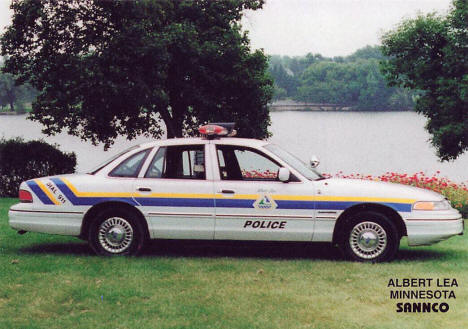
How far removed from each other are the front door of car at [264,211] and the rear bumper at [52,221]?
1980mm

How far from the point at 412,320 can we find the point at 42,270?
457 cm

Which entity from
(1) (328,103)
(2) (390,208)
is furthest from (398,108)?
(2) (390,208)

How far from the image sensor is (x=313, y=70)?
52.6 metres

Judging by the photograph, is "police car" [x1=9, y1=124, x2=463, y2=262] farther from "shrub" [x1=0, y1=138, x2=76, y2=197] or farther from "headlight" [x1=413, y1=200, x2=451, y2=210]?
"shrub" [x1=0, y1=138, x2=76, y2=197]

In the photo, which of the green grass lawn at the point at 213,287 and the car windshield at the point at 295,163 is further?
the car windshield at the point at 295,163

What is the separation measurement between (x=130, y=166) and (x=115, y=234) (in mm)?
961

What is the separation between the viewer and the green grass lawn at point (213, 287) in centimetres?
602

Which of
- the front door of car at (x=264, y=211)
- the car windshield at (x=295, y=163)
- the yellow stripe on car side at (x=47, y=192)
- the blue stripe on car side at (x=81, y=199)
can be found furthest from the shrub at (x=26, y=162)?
the front door of car at (x=264, y=211)

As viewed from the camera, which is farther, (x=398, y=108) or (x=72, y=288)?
(x=398, y=108)

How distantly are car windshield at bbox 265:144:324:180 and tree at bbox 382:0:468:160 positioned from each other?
54.8 feet

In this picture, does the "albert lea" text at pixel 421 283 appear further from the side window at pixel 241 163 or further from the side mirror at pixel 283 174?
the side window at pixel 241 163

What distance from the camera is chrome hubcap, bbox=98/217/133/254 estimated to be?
8781 millimetres

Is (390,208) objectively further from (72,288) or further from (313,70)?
(313,70)

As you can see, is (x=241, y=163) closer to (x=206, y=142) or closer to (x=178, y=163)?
(x=206, y=142)
